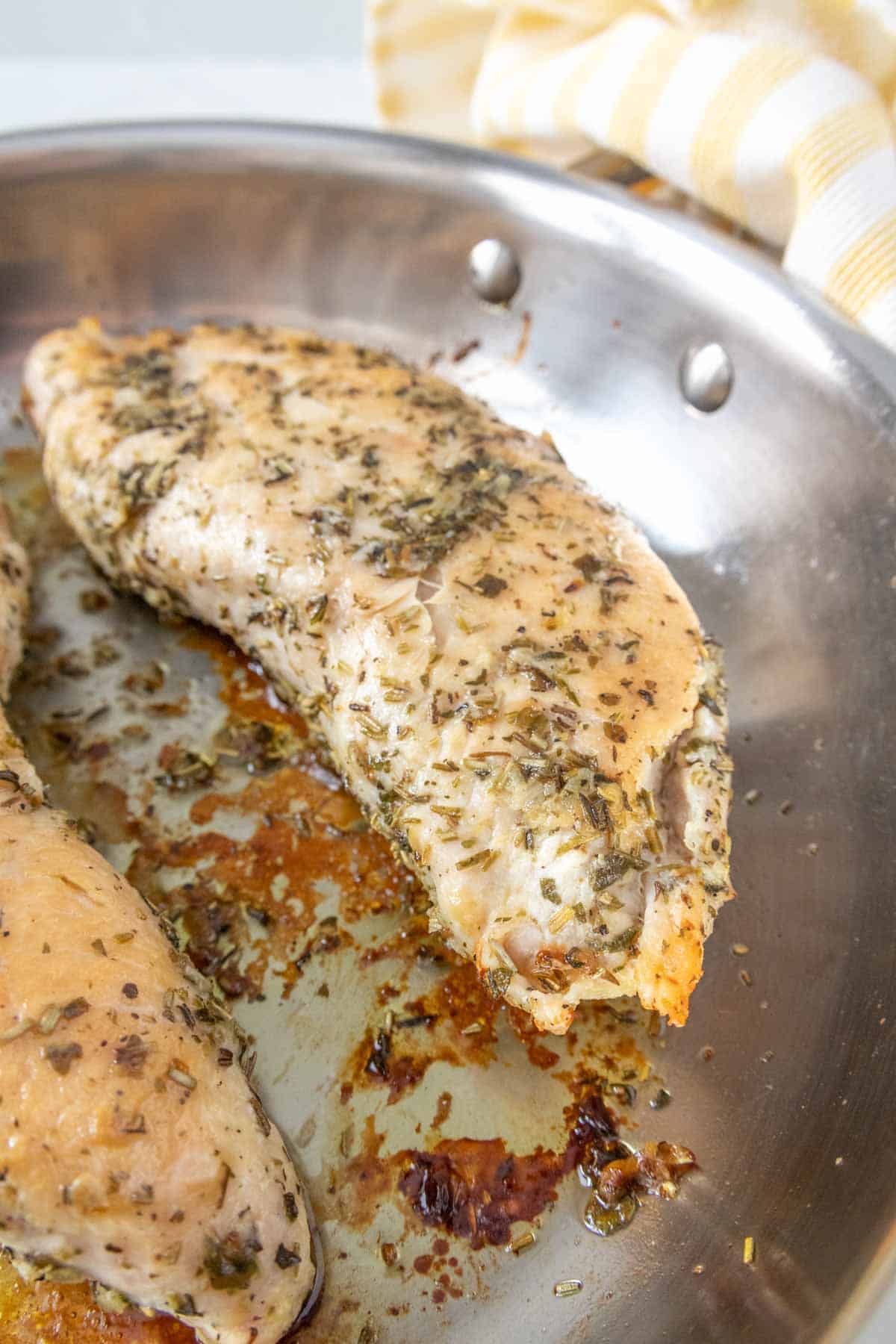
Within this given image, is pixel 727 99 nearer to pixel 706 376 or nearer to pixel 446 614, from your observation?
pixel 706 376

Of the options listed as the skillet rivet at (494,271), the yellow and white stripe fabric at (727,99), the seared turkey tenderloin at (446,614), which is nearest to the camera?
the seared turkey tenderloin at (446,614)

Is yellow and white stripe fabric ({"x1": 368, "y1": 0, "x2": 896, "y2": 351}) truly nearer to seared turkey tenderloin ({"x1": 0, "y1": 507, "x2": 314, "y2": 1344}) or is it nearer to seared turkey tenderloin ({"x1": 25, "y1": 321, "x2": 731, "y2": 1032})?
seared turkey tenderloin ({"x1": 25, "y1": 321, "x2": 731, "y2": 1032})

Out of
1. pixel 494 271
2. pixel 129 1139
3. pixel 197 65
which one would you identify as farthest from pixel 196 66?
pixel 129 1139

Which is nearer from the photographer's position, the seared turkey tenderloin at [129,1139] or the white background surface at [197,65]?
the seared turkey tenderloin at [129,1139]

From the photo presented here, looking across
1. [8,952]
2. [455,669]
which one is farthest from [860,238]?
[8,952]

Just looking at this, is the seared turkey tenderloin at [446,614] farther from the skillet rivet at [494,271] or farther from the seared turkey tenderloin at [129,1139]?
the skillet rivet at [494,271]

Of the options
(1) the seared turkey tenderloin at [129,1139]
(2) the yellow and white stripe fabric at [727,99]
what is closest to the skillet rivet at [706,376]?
(2) the yellow and white stripe fabric at [727,99]
